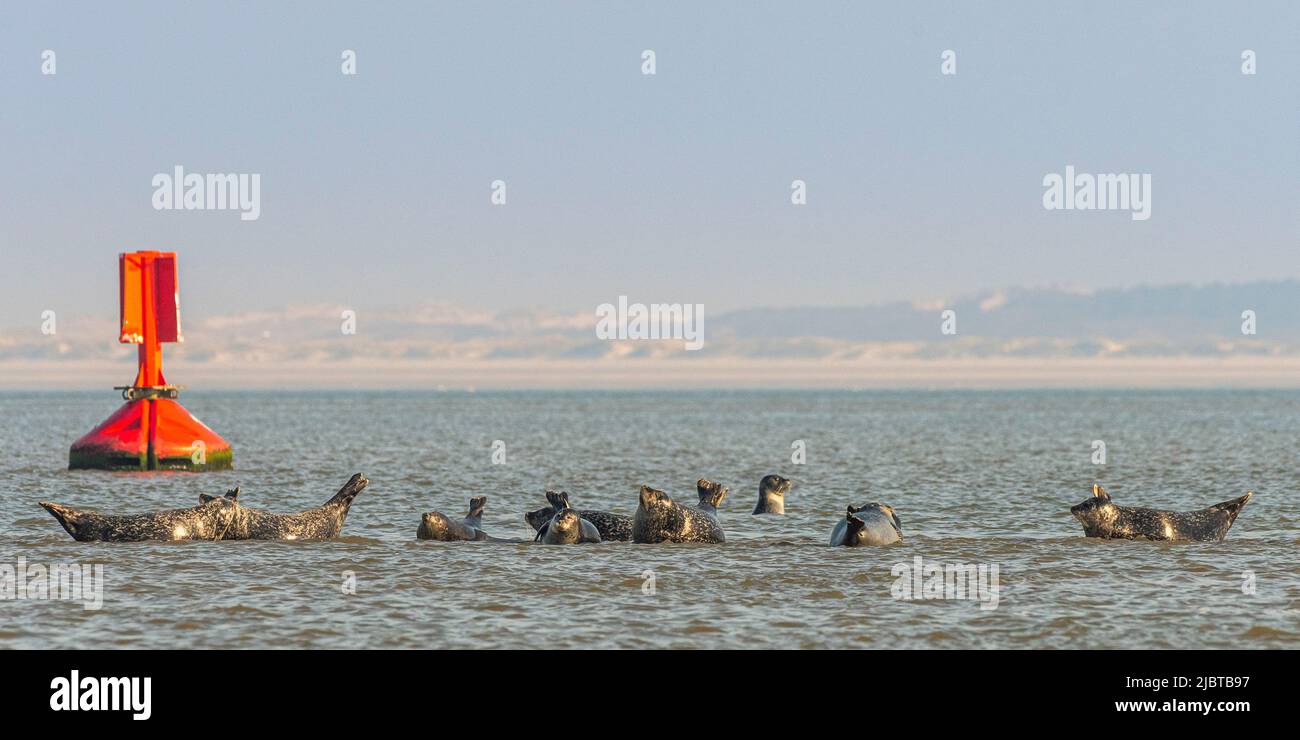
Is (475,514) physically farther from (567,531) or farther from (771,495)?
(771,495)

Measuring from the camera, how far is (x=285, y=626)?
1616cm

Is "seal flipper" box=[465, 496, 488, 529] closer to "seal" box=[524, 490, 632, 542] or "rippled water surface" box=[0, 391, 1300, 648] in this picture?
"rippled water surface" box=[0, 391, 1300, 648]

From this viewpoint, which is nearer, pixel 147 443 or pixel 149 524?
pixel 149 524

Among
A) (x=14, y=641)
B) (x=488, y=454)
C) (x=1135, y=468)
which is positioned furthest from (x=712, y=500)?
(x=488, y=454)

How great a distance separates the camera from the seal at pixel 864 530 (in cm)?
2336

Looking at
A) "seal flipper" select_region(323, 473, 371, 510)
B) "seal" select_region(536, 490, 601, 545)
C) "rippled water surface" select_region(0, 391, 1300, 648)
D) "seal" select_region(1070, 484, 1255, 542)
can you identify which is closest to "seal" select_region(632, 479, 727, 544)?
→ "rippled water surface" select_region(0, 391, 1300, 648)

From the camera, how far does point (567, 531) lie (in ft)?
77.7

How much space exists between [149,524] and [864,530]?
12.2m

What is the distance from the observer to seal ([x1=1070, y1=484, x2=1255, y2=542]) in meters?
23.8

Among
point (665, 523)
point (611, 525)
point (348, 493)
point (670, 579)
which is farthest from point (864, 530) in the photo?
point (348, 493)

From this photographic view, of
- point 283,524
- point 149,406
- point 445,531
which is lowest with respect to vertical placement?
point 445,531

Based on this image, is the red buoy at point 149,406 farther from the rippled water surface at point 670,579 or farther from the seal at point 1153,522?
the seal at point 1153,522

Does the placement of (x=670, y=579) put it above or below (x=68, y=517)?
below
